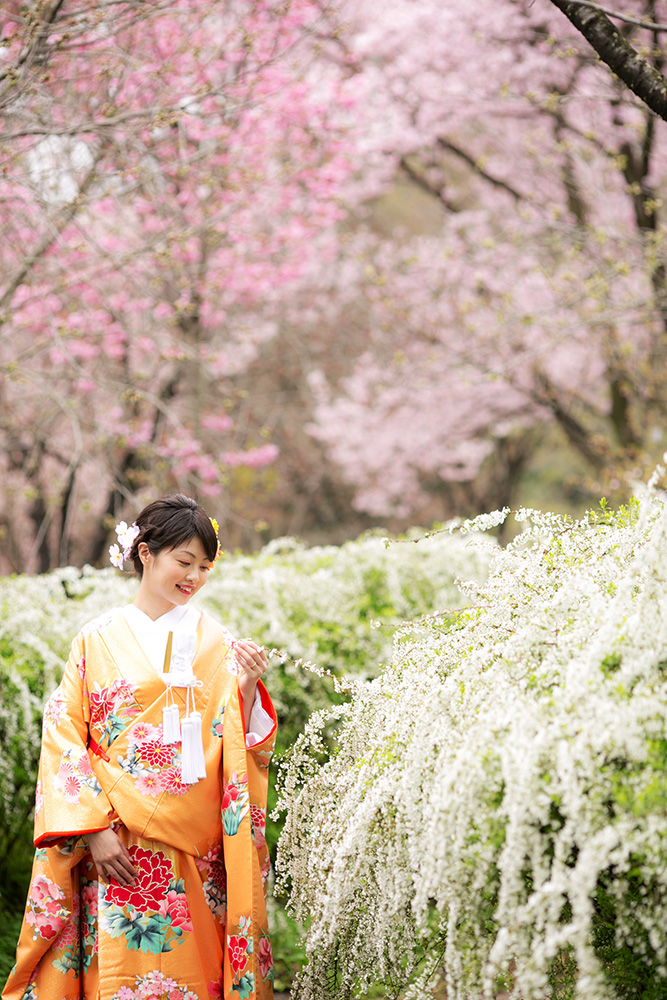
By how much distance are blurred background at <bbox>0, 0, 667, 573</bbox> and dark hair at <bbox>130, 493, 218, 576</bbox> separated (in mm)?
1829

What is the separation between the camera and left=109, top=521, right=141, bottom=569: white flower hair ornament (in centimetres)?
233

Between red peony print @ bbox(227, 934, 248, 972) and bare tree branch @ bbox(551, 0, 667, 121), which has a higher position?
bare tree branch @ bbox(551, 0, 667, 121)

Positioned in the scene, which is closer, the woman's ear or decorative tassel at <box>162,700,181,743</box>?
decorative tassel at <box>162,700,181,743</box>

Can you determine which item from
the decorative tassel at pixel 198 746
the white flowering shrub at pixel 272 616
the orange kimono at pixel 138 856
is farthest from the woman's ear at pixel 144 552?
the white flowering shrub at pixel 272 616

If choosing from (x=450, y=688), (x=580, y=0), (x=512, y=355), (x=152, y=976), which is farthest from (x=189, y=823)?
(x=512, y=355)

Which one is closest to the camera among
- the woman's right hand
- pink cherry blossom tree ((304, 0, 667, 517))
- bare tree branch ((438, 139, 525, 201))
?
the woman's right hand

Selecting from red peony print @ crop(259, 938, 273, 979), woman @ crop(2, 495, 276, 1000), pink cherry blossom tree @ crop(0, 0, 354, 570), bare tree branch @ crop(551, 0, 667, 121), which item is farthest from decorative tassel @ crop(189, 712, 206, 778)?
pink cherry blossom tree @ crop(0, 0, 354, 570)

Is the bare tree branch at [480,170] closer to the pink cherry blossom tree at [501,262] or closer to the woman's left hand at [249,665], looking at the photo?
the pink cherry blossom tree at [501,262]

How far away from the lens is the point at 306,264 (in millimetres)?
9945

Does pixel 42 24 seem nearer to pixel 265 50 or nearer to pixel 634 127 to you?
pixel 265 50

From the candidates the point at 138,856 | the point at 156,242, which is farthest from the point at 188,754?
the point at 156,242

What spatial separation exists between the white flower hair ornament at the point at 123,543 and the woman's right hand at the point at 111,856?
2.33ft

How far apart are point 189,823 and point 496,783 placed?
0.96 m

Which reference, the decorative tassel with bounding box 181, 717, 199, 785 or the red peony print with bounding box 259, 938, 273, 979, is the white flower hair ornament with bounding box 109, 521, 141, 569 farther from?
the red peony print with bounding box 259, 938, 273, 979
